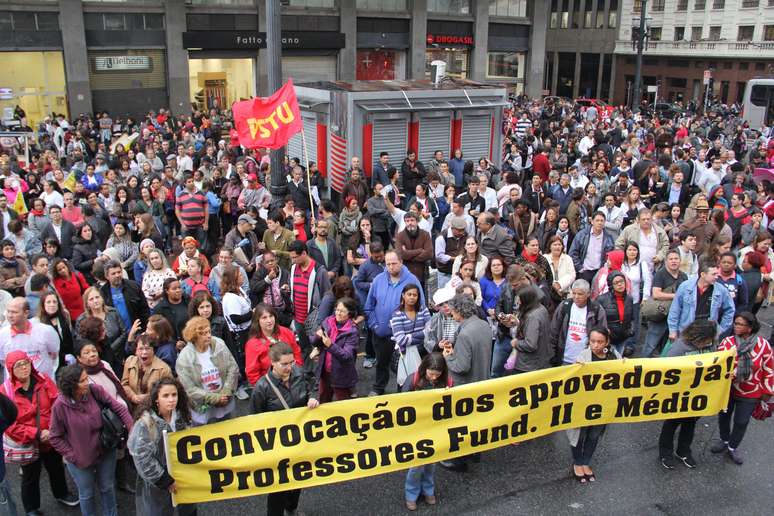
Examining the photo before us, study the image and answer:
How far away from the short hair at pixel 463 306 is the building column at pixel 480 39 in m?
33.1

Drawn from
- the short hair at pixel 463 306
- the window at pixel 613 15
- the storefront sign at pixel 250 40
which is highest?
the window at pixel 613 15

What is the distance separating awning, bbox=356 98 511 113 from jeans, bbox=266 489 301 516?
35.3 ft

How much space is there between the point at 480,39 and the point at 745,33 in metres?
22.5

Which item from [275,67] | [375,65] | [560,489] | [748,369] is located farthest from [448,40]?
[560,489]

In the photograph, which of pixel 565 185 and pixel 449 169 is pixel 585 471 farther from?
pixel 449 169

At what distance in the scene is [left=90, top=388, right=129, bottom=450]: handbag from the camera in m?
5.12

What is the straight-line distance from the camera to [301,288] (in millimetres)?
7949

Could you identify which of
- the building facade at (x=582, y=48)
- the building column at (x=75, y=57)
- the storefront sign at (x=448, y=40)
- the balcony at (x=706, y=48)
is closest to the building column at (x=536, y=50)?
the storefront sign at (x=448, y=40)

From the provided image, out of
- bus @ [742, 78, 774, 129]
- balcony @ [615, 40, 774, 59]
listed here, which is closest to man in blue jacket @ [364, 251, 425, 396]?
bus @ [742, 78, 774, 129]

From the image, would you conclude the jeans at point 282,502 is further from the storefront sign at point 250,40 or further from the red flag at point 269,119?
the storefront sign at point 250,40

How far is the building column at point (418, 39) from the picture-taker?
3484 cm

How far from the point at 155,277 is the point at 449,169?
8.54 m

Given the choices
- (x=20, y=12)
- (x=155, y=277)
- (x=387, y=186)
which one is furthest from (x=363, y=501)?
(x=20, y=12)

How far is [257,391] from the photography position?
213 inches
